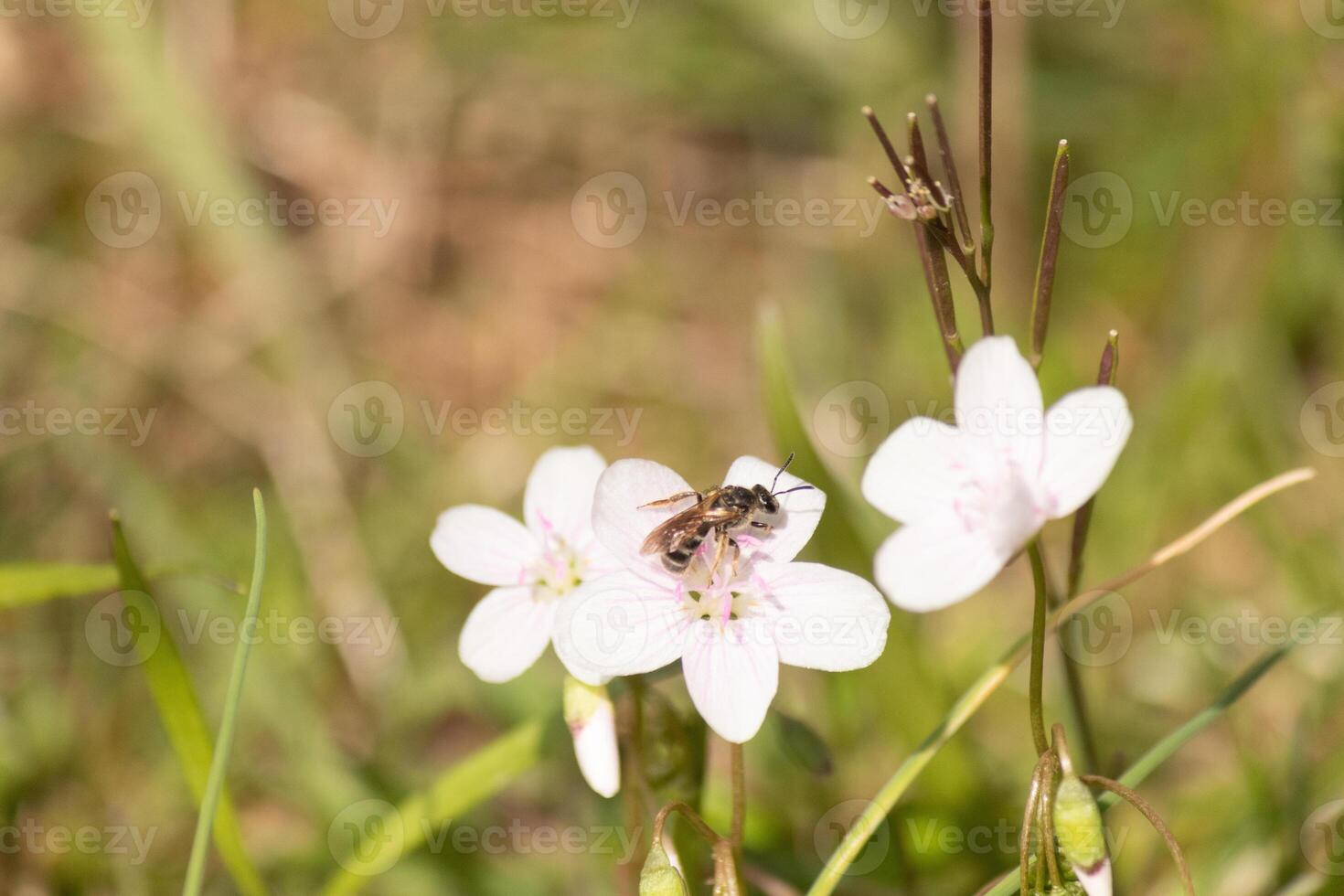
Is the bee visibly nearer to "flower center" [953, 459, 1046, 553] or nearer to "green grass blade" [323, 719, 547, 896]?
"flower center" [953, 459, 1046, 553]

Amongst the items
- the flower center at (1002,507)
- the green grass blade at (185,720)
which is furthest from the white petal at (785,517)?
the green grass blade at (185,720)

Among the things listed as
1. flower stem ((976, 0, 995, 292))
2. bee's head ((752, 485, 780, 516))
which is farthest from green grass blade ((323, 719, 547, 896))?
flower stem ((976, 0, 995, 292))

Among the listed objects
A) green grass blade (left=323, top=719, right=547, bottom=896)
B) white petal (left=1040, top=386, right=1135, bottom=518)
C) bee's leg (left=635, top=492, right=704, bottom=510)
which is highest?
white petal (left=1040, top=386, right=1135, bottom=518)

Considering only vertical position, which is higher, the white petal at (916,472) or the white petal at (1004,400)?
the white petal at (1004,400)

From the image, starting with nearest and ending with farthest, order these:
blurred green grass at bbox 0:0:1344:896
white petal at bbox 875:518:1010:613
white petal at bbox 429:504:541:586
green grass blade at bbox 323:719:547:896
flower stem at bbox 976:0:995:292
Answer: white petal at bbox 875:518:1010:613
flower stem at bbox 976:0:995:292
white petal at bbox 429:504:541:586
green grass blade at bbox 323:719:547:896
blurred green grass at bbox 0:0:1344:896

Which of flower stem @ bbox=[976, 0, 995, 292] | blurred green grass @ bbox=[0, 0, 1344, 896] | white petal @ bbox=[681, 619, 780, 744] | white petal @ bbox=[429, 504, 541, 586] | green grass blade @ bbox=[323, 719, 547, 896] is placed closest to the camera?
white petal @ bbox=[681, 619, 780, 744]

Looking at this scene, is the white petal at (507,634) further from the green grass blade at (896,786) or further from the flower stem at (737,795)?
the green grass blade at (896,786)

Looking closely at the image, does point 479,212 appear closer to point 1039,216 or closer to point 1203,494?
point 1039,216
